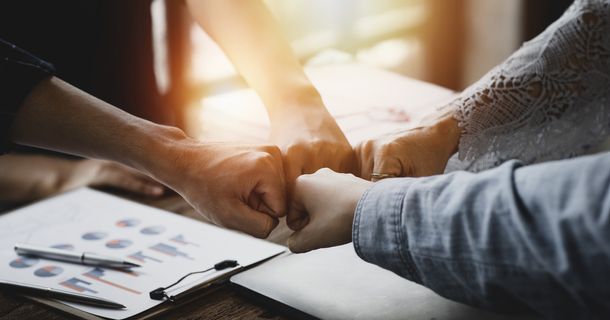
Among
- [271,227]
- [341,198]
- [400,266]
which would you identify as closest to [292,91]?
[271,227]

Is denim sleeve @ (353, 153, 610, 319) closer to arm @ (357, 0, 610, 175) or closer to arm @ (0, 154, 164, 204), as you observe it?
arm @ (357, 0, 610, 175)

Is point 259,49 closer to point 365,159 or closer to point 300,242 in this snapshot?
point 365,159

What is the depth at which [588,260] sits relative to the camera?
23.1 inches

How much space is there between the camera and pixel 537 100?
1.14 meters

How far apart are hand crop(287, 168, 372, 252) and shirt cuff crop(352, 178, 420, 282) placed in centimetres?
4

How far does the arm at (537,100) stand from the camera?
1137 millimetres

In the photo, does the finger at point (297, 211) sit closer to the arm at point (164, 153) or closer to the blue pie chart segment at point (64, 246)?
the arm at point (164, 153)

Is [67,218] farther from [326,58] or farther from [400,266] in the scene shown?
[326,58]

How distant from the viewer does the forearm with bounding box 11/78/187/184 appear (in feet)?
3.08

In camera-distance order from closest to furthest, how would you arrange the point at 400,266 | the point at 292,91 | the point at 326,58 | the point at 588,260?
the point at 588,260, the point at 400,266, the point at 292,91, the point at 326,58

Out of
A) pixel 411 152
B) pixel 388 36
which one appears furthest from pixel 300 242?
pixel 388 36

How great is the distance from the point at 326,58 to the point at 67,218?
3.17 ft

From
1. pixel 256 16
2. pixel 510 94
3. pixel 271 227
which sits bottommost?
pixel 271 227

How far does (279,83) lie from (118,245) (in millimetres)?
425
